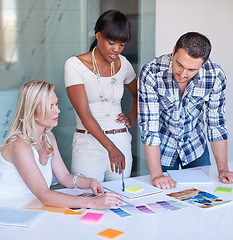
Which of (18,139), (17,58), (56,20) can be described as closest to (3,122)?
(17,58)

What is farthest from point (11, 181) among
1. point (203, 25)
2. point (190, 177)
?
point (203, 25)

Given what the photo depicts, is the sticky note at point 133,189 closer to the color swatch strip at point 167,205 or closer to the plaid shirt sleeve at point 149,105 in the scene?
the color swatch strip at point 167,205

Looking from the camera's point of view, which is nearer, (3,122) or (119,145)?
(119,145)

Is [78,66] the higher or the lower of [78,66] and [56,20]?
the lower

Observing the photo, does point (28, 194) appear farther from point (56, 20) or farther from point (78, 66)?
point (56, 20)

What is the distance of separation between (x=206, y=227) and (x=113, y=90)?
1132mm

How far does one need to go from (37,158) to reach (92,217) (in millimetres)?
494

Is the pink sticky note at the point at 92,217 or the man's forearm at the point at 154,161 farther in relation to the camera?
the man's forearm at the point at 154,161

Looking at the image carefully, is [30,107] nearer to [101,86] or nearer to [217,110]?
[101,86]

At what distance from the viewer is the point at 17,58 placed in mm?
2885

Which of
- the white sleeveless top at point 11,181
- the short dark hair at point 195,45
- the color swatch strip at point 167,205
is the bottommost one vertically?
the color swatch strip at point 167,205

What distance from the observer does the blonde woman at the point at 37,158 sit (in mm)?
1725

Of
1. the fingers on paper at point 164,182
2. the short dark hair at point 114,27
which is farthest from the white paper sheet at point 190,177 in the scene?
the short dark hair at point 114,27

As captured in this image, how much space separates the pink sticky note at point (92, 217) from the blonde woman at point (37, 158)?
0.08m
